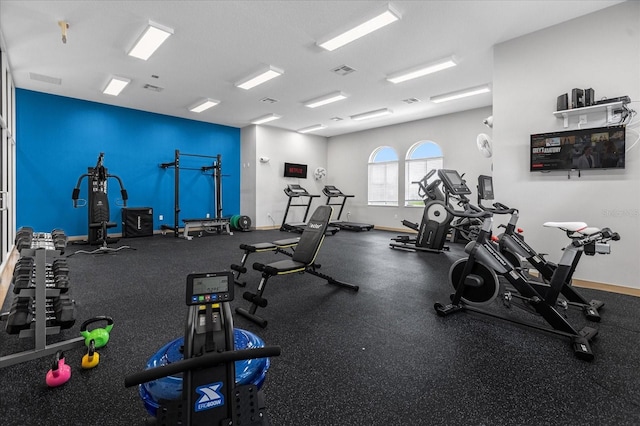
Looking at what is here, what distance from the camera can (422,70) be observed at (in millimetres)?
5086

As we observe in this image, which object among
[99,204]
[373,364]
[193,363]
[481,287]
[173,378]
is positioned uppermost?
[99,204]

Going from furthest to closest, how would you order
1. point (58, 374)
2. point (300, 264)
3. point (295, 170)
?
point (295, 170) < point (300, 264) < point (58, 374)

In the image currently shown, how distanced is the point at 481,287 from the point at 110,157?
8214mm

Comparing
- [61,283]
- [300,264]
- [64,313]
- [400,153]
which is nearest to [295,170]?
[400,153]

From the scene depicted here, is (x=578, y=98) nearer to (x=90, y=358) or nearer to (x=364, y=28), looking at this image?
(x=364, y=28)

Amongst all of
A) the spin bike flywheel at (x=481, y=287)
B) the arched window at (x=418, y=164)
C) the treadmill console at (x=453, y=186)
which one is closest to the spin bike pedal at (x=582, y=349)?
the spin bike flywheel at (x=481, y=287)

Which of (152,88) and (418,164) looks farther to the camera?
(418,164)

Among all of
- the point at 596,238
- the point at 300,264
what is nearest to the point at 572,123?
the point at 596,238

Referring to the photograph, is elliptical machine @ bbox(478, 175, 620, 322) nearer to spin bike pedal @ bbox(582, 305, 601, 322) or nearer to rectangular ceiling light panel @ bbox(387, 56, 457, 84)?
spin bike pedal @ bbox(582, 305, 601, 322)

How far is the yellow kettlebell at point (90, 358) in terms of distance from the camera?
1843mm

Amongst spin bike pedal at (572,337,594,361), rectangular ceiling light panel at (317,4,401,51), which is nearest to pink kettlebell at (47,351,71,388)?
spin bike pedal at (572,337,594,361)

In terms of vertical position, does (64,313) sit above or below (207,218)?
below

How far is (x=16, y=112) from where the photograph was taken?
6.07 metres

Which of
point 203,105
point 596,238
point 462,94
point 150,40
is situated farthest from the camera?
point 203,105
